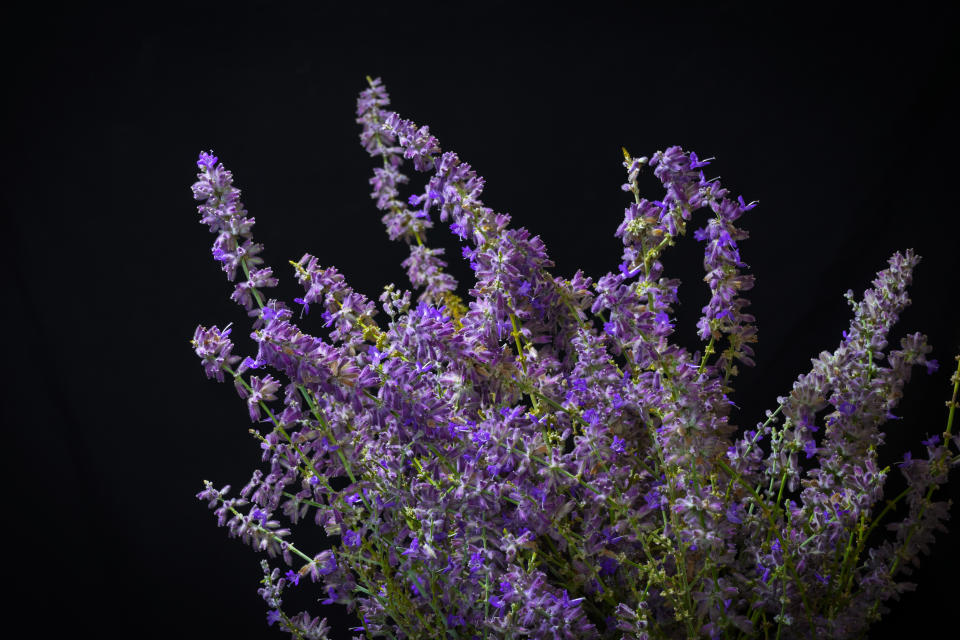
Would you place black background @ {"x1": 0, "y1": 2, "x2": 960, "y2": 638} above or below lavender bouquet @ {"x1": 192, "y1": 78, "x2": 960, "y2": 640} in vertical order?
above

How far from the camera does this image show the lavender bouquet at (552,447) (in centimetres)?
65

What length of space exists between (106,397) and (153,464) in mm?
109

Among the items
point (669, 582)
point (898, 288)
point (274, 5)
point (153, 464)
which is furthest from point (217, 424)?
point (898, 288)

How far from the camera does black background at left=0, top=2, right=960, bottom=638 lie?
1226 mm

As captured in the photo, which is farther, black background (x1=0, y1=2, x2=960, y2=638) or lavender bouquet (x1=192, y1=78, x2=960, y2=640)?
black background (x1=0, y1=2, x2=960, y2=638)

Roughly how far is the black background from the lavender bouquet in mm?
457

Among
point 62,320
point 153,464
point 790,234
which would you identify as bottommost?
point 153,464

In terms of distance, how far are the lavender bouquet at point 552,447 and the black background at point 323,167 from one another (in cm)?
46

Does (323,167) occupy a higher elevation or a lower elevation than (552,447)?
higher

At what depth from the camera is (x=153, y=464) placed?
52.0 inches

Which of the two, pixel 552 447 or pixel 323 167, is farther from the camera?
pixel 323 167

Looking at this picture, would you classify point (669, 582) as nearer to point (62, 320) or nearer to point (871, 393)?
point (871, 393)

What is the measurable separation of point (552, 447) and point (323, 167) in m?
0.68

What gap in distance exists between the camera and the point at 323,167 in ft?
4.20
